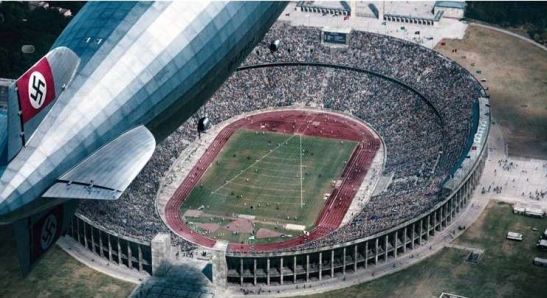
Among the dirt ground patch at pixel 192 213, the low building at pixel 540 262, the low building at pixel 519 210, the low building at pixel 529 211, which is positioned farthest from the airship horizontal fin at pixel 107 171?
the low building at pixel 529 211

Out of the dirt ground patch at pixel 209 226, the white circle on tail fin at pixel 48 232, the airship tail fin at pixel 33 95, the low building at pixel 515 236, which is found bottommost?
the dirt ground patch at pixel 209 226

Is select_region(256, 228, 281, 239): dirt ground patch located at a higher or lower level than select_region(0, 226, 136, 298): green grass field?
higher

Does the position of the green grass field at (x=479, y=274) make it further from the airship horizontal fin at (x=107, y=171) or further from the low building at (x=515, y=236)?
the airship horizontal fin at (x=107, y=171)

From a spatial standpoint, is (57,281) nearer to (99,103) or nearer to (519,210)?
(99,103)

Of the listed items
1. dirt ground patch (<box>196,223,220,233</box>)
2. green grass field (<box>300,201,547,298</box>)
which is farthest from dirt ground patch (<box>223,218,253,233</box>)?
green grass field (<box>300,201,547,298</box>)

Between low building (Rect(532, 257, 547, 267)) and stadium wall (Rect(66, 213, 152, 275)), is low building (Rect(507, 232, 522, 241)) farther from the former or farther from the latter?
stadium wall (Rect(66, 213, 152, 275))

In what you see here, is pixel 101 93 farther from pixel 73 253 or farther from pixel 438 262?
pixel 438 262

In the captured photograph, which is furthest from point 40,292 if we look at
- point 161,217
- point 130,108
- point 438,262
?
point 438,262

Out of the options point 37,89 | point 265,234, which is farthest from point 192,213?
point 37,89
